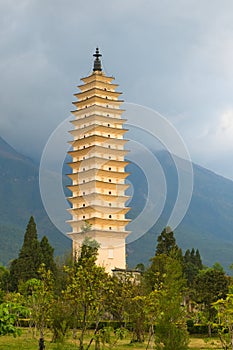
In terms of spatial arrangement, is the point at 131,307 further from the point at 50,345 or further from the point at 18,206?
the point at 18,206

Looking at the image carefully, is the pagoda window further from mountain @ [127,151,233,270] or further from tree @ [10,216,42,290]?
mountain @ [127,151,233,270]

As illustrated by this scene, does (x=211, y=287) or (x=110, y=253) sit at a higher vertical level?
(x=110, y=253)

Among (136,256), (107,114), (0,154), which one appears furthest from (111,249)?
(0,154)

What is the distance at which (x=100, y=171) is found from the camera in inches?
1925

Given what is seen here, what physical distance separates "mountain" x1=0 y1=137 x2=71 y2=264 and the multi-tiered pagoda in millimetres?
45208

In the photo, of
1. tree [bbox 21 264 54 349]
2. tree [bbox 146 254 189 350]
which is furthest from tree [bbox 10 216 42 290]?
tree [bbox 146 254 189 350]

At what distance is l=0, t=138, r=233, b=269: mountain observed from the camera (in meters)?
98.4

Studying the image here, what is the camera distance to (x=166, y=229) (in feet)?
135

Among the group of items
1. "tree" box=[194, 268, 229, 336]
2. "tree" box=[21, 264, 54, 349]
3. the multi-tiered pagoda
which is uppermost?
the multi-tiered pagoda

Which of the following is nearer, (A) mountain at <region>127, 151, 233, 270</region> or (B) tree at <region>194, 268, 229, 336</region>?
(B) tree at <region>194, 268, 229, 336</region>

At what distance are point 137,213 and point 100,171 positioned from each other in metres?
19.4

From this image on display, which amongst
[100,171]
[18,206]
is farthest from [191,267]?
[18,206]

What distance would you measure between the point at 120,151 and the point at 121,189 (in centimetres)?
352

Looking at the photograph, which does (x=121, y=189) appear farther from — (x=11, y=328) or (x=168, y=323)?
(x=11, y=328)
